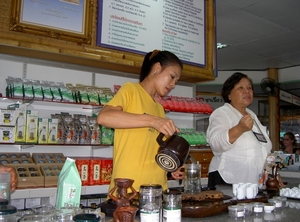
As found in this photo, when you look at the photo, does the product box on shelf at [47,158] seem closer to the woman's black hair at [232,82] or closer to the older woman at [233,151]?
the older woman at [233,151]

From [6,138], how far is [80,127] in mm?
681

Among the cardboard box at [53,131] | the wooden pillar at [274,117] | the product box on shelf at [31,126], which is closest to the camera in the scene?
the product box on shelf at [31,126]

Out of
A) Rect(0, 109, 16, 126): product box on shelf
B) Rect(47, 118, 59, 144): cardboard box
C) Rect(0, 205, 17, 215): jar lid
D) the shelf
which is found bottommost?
the shelf

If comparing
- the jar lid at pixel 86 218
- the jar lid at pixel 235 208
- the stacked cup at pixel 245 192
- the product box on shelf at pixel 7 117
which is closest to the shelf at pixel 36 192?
the product box on shelf at pixel 7 117

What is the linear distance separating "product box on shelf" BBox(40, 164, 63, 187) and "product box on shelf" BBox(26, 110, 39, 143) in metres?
0.25

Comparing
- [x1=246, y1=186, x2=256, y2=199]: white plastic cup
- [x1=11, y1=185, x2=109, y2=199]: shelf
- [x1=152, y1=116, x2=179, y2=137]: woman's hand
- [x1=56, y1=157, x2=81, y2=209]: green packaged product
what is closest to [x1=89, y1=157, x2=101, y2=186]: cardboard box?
[x1=11, y1=185, x2=109, y2=199]: shelf

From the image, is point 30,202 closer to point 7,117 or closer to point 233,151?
point 7,117

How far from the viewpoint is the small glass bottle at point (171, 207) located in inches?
44.6

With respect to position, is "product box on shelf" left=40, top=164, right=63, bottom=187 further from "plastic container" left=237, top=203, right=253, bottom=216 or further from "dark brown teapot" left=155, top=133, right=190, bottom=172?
"plastic container" left=237, top=203, right=253, bottom=216

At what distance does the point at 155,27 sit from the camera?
3.50m

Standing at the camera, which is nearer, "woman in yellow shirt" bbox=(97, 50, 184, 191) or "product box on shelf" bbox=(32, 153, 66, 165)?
"woman in yellow shirt" bbox=(97, 50, 184, 191)

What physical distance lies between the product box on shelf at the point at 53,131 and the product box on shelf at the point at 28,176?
0.28 meters

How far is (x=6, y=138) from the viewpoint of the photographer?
2750 millimetres

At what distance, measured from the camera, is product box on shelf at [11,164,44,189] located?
2.67m
